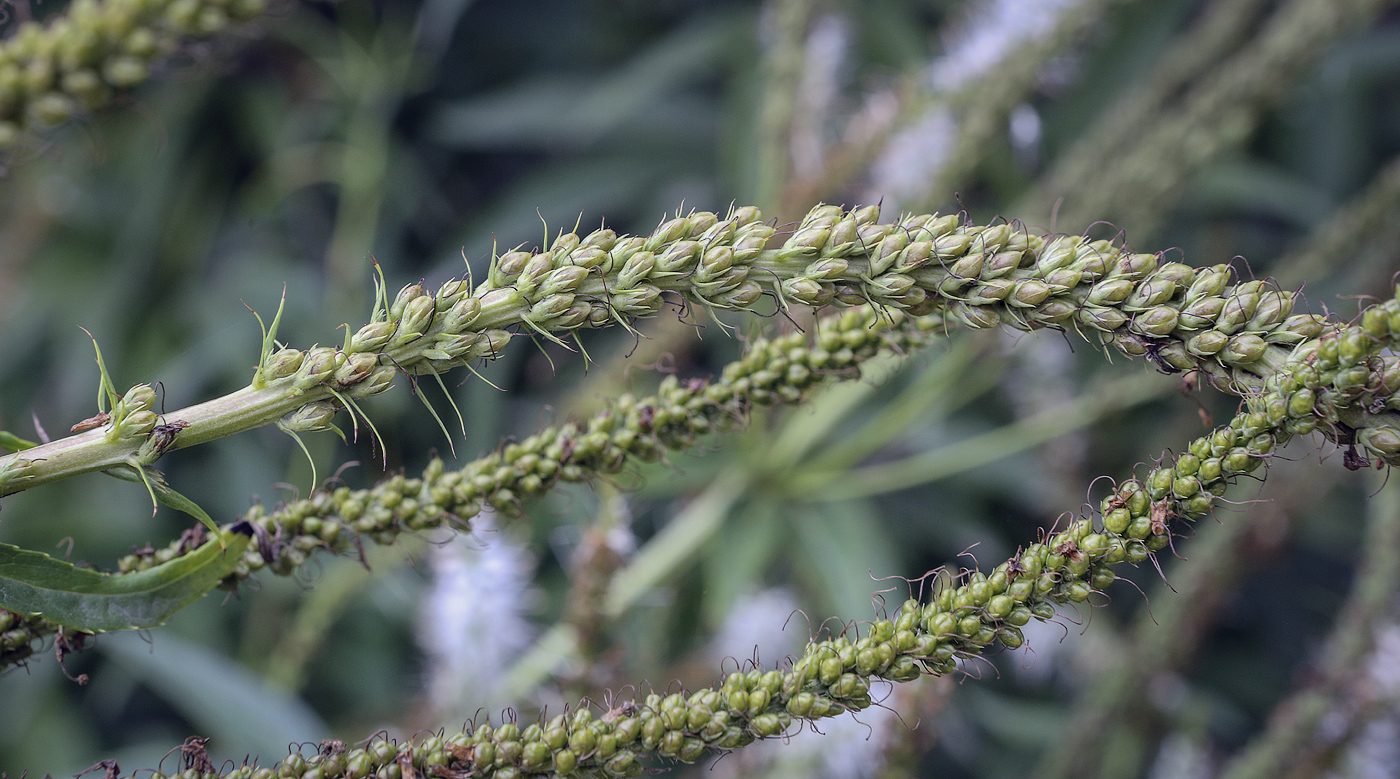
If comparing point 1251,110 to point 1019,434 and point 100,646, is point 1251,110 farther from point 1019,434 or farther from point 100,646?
point 100,646

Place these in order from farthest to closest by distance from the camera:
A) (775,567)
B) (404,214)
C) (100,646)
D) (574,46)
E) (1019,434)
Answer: (574,46) → (404,214) → (775,567) → (1019,434) → (100,646)

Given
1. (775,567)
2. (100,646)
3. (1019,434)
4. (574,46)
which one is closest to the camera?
(100,646)

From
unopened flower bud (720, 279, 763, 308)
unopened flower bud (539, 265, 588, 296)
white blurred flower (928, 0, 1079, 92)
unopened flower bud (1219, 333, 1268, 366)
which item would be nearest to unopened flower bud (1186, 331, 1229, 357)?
unopened flower bud (1219, 333, 1268, 366)

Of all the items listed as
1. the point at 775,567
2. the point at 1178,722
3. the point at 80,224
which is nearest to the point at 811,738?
the point at 775,567

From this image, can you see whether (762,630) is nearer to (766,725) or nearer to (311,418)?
(766,725)

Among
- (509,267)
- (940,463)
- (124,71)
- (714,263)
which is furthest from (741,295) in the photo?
(940,463)
